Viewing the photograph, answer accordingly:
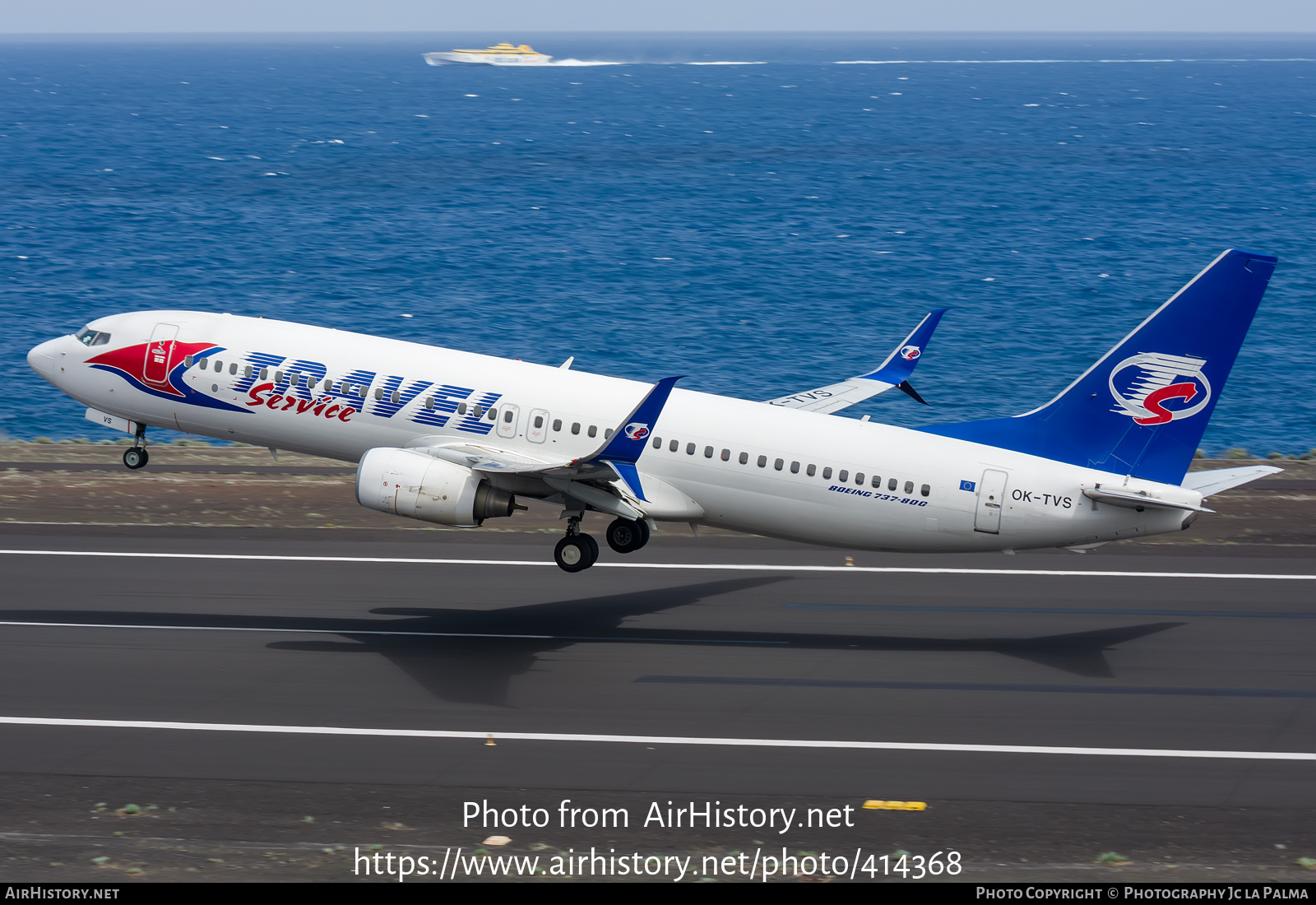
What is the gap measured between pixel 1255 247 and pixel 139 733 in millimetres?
133483

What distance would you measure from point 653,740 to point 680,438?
30.2 ft

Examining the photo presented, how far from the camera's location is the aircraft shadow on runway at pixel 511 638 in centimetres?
3322

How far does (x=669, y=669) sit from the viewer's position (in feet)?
108

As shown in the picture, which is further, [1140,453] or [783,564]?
[783,564]

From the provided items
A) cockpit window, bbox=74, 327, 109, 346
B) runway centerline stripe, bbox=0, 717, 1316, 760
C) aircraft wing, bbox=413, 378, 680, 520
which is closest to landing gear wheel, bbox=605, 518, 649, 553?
aircraft wing, bbox=413, 378, 680, 520

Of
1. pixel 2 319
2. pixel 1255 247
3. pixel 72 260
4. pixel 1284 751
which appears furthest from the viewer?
pixel 1255 247

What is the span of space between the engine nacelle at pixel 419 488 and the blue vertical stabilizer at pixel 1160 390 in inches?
512

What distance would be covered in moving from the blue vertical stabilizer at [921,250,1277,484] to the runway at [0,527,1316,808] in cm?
477

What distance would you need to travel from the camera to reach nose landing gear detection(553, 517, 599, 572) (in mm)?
35000

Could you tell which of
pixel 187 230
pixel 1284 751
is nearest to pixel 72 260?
pixel 187 230

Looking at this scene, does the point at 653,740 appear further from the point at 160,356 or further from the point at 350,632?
the point at 160,356

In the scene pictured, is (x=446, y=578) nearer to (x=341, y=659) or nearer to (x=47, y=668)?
(x=341, y=659)

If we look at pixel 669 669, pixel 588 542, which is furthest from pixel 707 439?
pixel 669 669

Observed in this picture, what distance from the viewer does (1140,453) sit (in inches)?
1321
